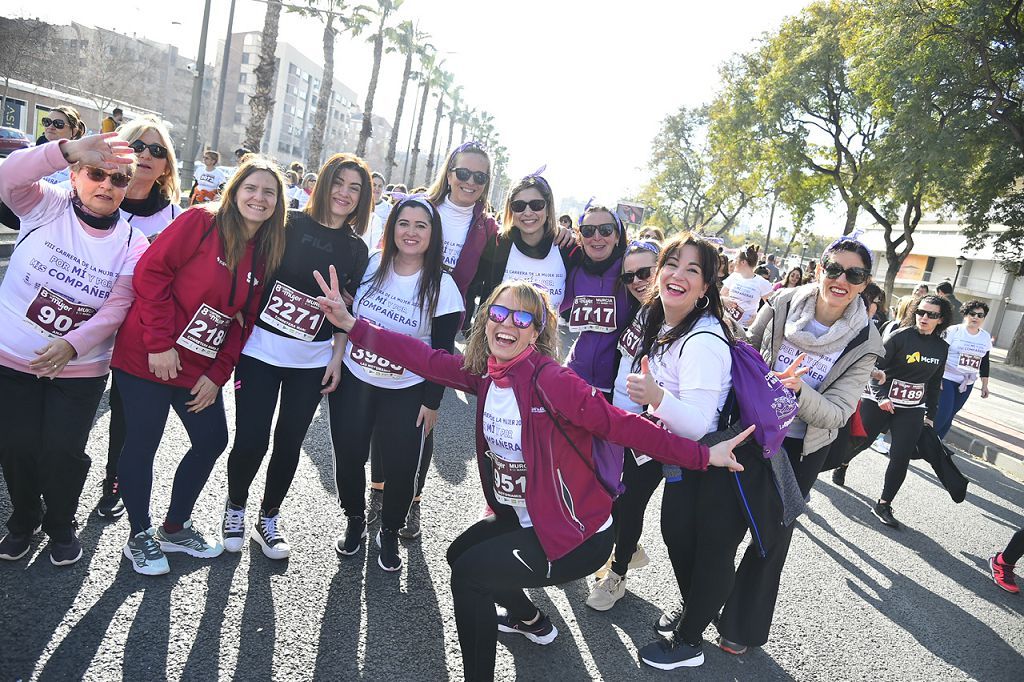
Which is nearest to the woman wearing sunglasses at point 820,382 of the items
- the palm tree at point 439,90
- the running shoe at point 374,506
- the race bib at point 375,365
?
the race bib at point 375,365

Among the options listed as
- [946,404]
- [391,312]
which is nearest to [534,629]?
[391,312]

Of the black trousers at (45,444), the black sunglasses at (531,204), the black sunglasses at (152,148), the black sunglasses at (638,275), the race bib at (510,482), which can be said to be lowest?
the black trousers at (45,444)

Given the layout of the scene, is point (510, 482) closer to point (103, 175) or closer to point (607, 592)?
point (607, 592)

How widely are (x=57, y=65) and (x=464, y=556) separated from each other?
58437mm

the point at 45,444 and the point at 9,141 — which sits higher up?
the point at 9,141

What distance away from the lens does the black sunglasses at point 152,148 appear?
330cm

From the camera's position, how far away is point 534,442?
2629 millimetres

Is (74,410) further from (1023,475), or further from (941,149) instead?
(941,149)

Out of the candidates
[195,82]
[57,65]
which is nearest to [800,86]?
[195,82]

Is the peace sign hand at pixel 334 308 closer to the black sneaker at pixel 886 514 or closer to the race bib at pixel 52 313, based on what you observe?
the race bib at pixel 52 313

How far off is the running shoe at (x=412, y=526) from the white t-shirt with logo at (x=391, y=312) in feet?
3.32

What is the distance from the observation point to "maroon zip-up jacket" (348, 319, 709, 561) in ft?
8.41

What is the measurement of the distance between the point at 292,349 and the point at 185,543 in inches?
46.8

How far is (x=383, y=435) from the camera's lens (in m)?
3.53
